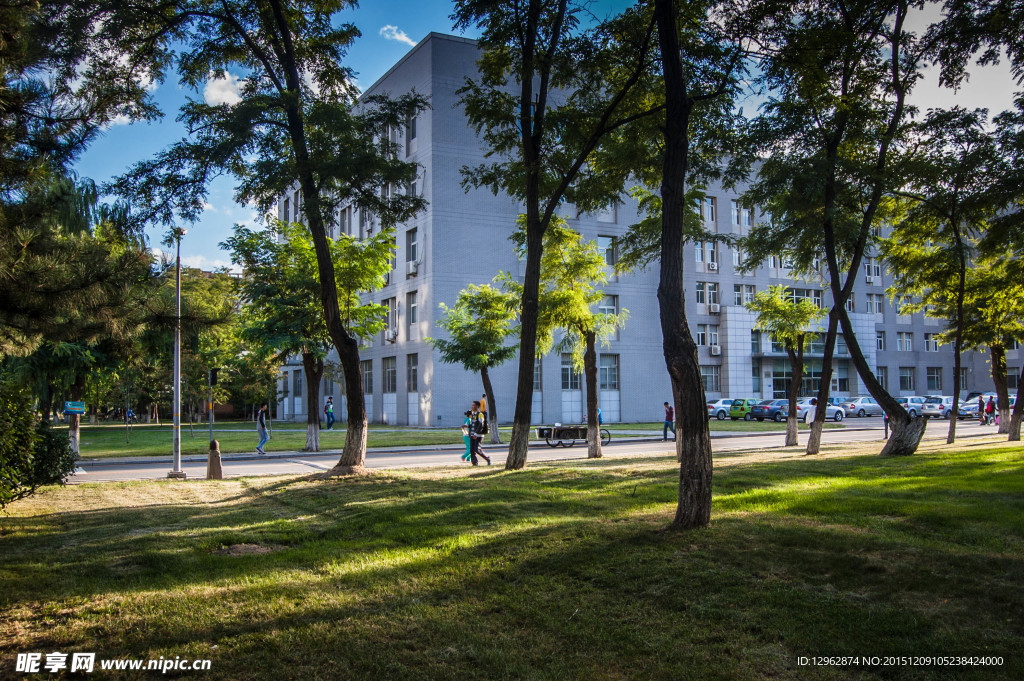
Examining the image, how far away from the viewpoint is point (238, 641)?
496 centimetres

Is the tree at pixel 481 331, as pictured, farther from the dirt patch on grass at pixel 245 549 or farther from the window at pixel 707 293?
the window at pixel 707 293

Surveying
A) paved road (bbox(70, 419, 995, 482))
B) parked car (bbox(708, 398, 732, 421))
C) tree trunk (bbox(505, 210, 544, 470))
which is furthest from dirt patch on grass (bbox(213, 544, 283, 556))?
parked car (bbox(708, 398, 732, 421))

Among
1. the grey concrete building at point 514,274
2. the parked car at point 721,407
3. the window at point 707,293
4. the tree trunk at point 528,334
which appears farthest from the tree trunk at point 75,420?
the window at point 707,293

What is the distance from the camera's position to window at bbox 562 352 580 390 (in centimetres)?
4662

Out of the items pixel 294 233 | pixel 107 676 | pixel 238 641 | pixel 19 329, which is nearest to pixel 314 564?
pixel 238 641

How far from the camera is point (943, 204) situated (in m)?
19.8

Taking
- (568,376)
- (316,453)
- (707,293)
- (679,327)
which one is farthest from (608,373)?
(679,327)

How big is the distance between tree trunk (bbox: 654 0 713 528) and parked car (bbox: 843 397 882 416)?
53483mm

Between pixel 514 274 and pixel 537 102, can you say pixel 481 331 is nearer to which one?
pixel 537 102

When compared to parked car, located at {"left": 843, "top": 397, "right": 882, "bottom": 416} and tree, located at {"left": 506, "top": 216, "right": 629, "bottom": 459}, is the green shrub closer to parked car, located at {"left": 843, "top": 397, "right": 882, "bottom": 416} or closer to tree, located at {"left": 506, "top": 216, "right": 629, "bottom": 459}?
tree, located at {"left": 506, "top": 216, "right": 629, "bottom": 459}

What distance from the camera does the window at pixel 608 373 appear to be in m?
48.7

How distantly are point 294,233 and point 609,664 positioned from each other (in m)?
25.9

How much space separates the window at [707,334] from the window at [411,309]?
23804 mm

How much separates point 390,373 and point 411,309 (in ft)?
19.4
